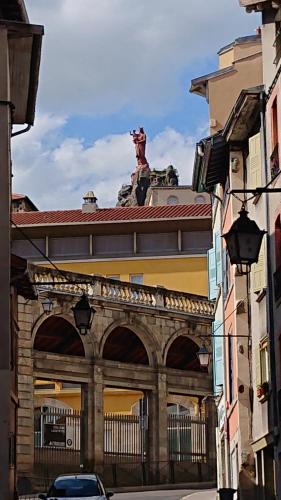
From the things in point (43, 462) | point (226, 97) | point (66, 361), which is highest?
point (226, 97)

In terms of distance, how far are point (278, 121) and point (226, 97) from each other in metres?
13.6

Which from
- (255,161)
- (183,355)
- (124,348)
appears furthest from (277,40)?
(183,355)

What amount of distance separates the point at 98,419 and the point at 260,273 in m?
24.0

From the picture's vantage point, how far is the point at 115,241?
70.8 metres

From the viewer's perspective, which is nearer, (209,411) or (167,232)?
(209,411)

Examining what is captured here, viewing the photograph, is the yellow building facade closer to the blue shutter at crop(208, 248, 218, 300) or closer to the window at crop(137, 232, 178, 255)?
the window at crop(137, 232, 178, 255)

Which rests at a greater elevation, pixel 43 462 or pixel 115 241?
pixel 115 241

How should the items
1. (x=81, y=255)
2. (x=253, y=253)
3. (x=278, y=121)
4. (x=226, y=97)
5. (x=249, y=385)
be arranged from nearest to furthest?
(x=253, y=253) < (x=278, y=121) < (x=249, y=385) < (x=226, y=97) < (x=81, y=255)

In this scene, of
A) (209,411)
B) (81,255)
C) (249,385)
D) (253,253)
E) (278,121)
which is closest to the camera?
(253,253)

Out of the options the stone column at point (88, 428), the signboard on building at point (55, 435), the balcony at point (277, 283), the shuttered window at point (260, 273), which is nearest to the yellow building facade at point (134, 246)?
the stone column at point (88, 428)

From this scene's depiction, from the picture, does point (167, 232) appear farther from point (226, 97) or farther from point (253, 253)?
point (253, 253)

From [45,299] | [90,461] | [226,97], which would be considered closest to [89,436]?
[90,461]

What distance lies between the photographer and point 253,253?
56.4ft

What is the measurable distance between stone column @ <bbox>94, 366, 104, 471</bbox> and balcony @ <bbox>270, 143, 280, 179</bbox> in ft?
84.5
